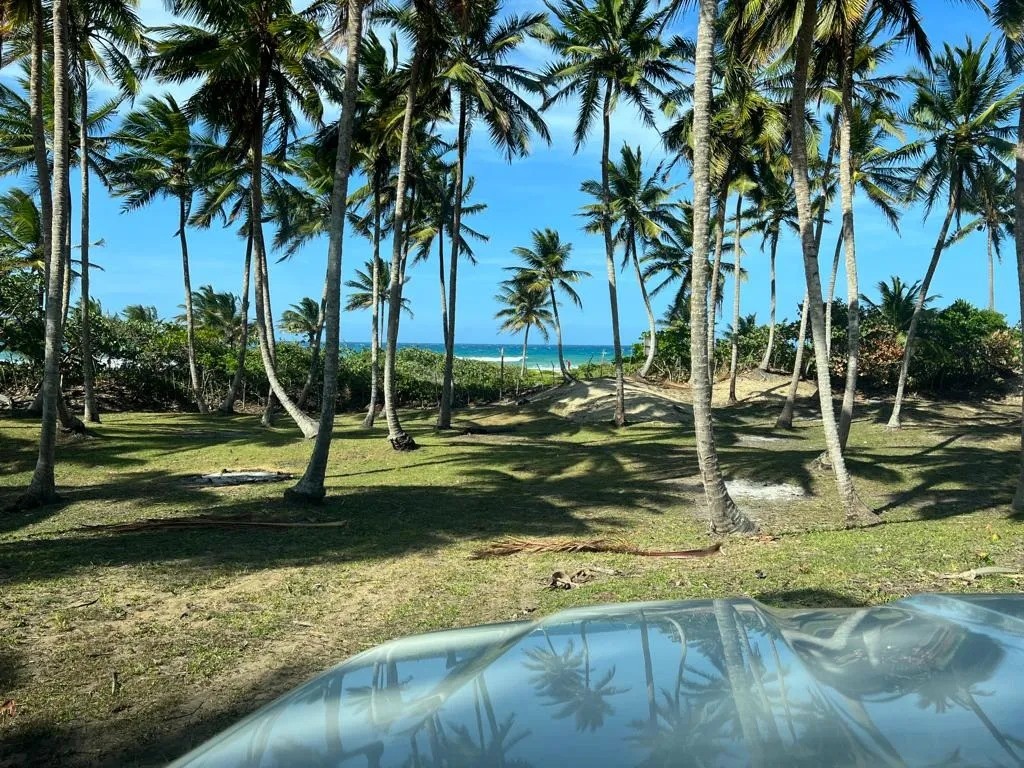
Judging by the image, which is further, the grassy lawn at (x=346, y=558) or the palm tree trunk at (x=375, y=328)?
the palm tree trunk at (x=375, y=328)

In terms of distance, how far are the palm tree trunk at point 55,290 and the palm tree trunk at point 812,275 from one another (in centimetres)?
1087

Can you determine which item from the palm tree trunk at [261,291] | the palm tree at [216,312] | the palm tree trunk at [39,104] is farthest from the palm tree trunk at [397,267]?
the palm tree at [216,312]

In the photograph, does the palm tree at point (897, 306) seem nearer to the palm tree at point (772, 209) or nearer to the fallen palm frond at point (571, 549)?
the palm tree at point (772, 209)

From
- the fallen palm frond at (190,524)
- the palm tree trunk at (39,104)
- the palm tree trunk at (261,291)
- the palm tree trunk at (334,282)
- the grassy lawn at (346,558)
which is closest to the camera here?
the grassy lawn at (346,558)

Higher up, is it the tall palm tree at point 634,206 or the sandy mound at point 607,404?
the tall palm tree at point 634,206

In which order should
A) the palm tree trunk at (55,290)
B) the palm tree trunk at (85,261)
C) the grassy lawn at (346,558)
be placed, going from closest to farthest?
the grassy lawn at (346,558) → the palm tree trunk at (55,290) → the palm tree trunk at (85,261)

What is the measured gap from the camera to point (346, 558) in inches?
336

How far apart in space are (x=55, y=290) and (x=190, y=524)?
4.06m

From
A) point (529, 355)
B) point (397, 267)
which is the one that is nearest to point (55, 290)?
point (397, 267)

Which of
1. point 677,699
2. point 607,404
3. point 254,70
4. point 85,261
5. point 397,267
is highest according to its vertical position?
point 254,70

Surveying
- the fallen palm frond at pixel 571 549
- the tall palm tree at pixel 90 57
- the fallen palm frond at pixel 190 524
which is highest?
the tall palm tree at pixel 90 57

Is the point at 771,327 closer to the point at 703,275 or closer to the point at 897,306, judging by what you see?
the point at 897,306

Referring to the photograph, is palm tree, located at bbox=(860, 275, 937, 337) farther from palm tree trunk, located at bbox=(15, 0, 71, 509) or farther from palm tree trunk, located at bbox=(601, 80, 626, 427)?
palm tree trunk, located at bbox=(15, 0, 71, 509)

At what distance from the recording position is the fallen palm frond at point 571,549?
8812 millimetres
